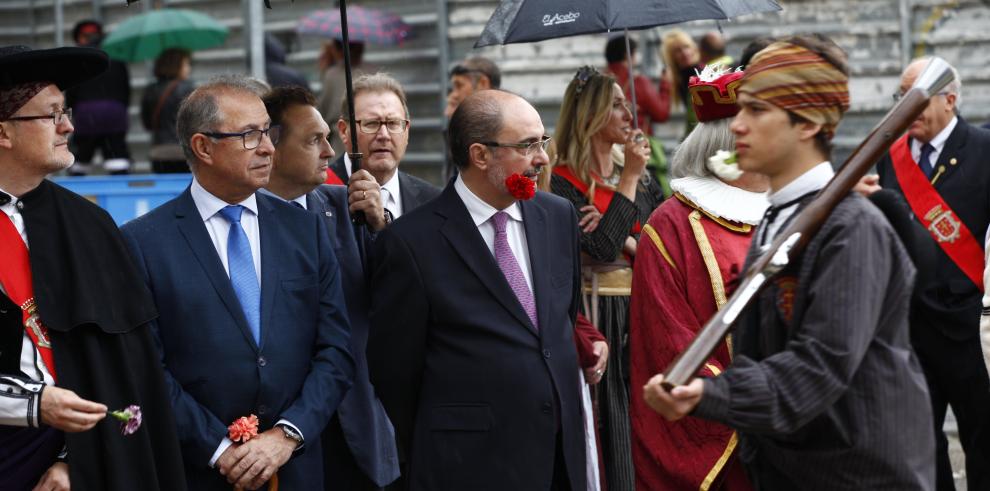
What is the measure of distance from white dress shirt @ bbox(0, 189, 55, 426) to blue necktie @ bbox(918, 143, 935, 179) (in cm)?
437

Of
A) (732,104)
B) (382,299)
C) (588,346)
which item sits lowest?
(588,346)

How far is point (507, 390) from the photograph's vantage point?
14.9 feet

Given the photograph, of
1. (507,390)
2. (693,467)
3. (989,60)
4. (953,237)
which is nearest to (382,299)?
(507,390)

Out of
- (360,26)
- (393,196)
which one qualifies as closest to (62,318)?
(393,196)

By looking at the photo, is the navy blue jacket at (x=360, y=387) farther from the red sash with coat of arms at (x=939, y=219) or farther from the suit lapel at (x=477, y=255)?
the red sash with coat of arms at (x=939, y=219)

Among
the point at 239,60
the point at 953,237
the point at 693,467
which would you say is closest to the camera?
the point at 693,467

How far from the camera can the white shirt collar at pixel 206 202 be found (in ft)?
15.4

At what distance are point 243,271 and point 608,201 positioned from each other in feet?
7.01

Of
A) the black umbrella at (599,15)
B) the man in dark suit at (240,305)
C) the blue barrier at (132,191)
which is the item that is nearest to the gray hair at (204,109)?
the man in dark suit at (240,305)

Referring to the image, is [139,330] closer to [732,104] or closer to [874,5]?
[732,104]

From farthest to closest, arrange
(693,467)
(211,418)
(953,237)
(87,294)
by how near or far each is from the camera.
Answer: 1. (953,237)
2. (693,467)
3. (211,418)
4. (87,294)

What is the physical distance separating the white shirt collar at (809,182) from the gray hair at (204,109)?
209cm

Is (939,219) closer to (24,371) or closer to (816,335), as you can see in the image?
(816,335)

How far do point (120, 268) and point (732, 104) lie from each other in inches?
88.1
